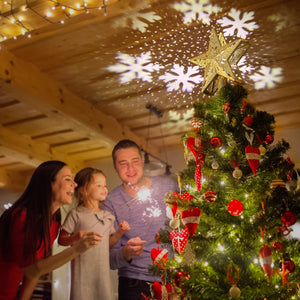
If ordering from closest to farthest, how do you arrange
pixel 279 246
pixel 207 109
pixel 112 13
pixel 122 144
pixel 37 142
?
pixel 279 246 → pixel 207 109 → pixel 112 13 → pixel 122 144 → pixel 37 142

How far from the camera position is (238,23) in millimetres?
1824

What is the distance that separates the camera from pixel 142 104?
243cm

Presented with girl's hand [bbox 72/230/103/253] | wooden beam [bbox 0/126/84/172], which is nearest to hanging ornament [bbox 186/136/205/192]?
girl's hand [bbox 72/230/103/253]

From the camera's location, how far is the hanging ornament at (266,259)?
1.15 meters

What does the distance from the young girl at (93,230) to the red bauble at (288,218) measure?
888 millimetres

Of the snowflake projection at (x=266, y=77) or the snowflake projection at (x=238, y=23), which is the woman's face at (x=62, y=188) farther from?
the snowflake projection at (x=266, y=77)

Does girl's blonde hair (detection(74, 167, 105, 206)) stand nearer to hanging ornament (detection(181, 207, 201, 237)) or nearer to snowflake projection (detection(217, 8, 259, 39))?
hanging ornament (detection(181, 207, 201, 237))

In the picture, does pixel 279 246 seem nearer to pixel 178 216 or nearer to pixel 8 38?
pixel 178 216

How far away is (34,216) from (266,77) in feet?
4.89

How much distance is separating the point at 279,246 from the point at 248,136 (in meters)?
0.39

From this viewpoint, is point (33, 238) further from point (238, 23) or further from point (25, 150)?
point (238, 23)

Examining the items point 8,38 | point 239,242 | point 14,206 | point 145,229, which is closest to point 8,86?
point 8,38

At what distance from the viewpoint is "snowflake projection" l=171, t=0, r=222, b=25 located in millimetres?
1733

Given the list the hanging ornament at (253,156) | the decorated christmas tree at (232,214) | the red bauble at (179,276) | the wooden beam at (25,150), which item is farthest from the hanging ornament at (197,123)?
the wooden beam at (25,150)
